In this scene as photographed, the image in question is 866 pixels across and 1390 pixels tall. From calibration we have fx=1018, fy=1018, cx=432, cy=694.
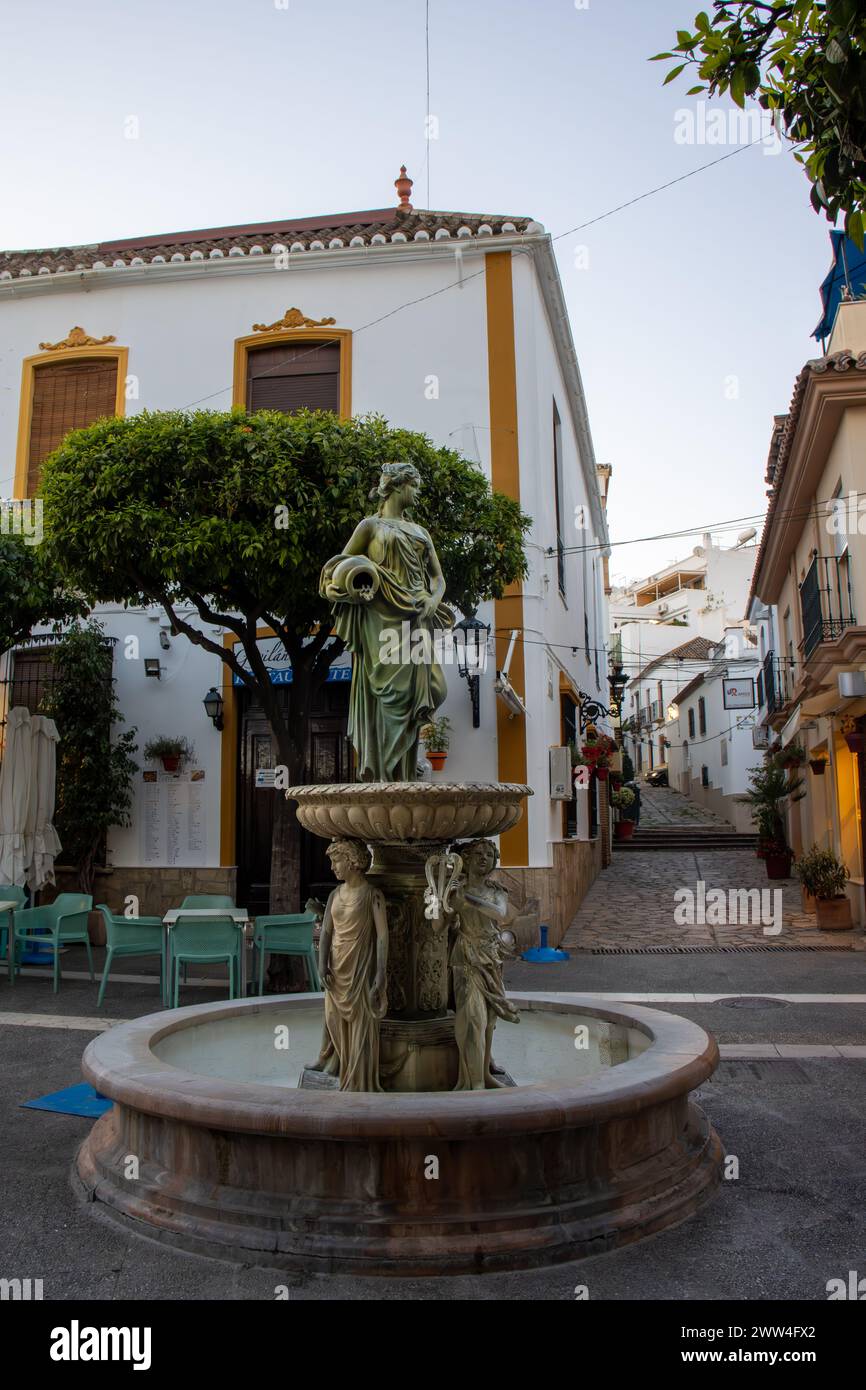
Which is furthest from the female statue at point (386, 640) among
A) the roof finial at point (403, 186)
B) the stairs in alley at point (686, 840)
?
the stairs in alley at point (686, 840)

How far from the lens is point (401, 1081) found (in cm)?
482

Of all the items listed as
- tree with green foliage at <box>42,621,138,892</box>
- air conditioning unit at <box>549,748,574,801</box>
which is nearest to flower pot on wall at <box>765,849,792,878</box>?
air conditioning unit at <box>549,748,574,801</box>

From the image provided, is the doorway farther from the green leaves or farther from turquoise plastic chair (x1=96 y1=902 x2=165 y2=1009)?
turquoise plastic chair (x1=96 y1=902 x2=165 y2=1009)

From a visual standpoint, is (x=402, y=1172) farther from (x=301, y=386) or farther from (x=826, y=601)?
(x=301, y=386)

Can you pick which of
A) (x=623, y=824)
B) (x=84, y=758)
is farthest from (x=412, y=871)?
(x=623, y=824)

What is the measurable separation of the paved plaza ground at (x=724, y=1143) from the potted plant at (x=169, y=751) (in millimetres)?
3216

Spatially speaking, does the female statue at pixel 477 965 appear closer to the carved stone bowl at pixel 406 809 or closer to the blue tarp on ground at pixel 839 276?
the carved stone bowl at pixel 406 809

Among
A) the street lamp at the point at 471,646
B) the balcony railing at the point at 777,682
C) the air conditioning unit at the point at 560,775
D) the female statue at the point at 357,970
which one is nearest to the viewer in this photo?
the female statue at the point at 357,970

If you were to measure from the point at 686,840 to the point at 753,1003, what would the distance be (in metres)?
17.2

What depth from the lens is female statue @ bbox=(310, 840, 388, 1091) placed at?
464cm

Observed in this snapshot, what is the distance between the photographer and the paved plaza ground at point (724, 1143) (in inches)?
133

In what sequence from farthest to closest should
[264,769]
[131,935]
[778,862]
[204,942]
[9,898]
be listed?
[778,862]
[264,769]
[9,898]
[131,935]
[204,942]

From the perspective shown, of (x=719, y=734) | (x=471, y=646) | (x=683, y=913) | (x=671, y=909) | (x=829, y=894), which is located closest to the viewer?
(x=471, y=646)

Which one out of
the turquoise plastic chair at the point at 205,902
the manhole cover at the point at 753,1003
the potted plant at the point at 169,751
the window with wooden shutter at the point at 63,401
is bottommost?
the manhole cover at the point at 753,1003
